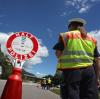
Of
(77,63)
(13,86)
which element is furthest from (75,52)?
(13,86)

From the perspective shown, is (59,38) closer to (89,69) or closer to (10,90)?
(89,69)

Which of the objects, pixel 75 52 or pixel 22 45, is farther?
pixel 22 45

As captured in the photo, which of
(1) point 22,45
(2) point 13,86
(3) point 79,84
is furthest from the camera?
(1) point 22,45

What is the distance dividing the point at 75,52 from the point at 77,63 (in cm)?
16

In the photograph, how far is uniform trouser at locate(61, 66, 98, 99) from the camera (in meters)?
6.04

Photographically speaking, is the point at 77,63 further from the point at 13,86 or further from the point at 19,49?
the point at 19,49

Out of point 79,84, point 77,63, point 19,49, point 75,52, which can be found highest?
point 19,49

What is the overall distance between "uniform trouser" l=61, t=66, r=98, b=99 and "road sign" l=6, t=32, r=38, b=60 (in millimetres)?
1200

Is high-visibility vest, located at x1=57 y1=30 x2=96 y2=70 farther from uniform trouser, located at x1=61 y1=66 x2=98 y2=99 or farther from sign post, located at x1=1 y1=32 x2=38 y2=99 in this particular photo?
sign post, located at x1=1 y1=32 x2=38 y2=99

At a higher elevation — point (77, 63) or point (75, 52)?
point (75, 52)

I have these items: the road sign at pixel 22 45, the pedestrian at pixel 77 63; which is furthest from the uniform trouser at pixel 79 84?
the road sign at pixel 22 45

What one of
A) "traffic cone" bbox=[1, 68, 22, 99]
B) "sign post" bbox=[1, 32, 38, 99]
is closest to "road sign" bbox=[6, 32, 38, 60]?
"sign post" bbox=[1, 32, 38, 99]

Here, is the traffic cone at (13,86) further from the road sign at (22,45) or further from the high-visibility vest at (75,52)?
the high-visibility vest at (75,52)

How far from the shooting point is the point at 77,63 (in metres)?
6.18
